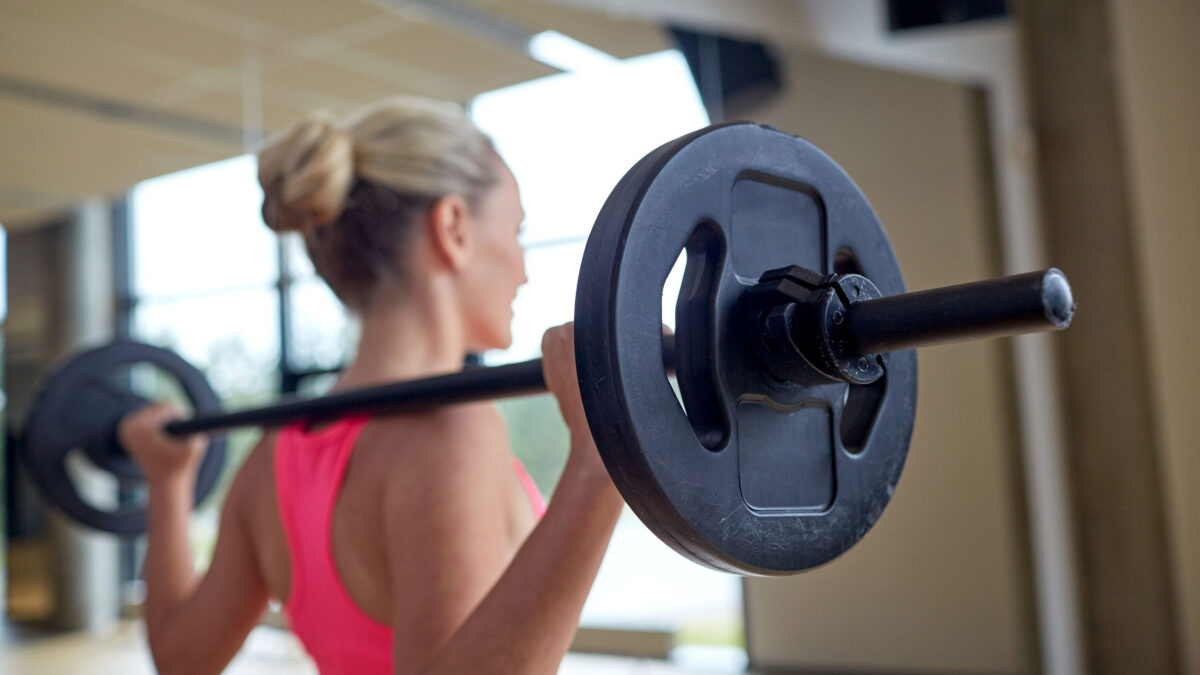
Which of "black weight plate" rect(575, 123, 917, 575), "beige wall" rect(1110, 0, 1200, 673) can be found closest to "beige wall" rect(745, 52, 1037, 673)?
"beige wall" rect(1110, 0, 1200, 673)

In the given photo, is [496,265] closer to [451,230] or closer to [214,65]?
[451,230]

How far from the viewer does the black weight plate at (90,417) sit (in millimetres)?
1655

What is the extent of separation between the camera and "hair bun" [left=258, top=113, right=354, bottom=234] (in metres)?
1.01

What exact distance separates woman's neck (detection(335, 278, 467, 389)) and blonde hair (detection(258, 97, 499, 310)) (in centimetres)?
3

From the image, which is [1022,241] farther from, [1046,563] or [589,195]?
[589,195]

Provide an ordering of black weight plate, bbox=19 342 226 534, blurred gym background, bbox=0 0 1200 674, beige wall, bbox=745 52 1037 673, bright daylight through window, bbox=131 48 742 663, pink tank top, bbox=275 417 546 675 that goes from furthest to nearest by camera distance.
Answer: beige wall, bbox=745 52 1037 673 < bright daylight through window, bbox=131 48 742 663 < blurred gym background, bbox=0 0 1200 674 < black weight plate, bbox=19 342 226 534 < pink tank top, bbox=275 417 546 675

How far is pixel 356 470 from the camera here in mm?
969

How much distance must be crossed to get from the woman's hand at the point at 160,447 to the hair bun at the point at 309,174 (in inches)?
21.8

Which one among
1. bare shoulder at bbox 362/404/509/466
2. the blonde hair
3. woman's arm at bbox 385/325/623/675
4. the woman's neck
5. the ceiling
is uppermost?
the ceiling

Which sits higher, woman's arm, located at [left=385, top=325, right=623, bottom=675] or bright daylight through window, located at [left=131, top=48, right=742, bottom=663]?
bright daylight through window, located at [left=131, top=48, right=742, bottom=663]

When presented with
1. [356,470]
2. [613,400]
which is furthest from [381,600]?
[613,400]

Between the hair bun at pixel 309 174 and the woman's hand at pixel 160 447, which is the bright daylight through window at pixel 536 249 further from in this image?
the hair bun at pixel 309 174

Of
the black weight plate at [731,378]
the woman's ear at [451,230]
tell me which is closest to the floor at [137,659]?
the woman's ear at [451,230]

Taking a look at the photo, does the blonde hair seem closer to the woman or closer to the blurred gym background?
the woman
